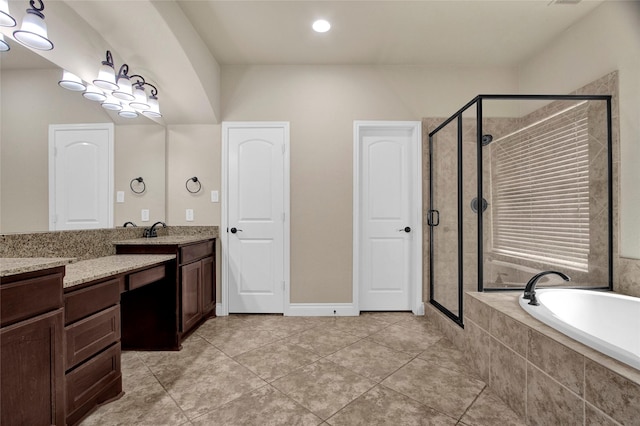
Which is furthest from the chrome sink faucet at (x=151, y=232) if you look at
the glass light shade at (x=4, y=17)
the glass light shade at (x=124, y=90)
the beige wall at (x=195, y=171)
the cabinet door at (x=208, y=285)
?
the glass light shade at (x=4, y=17)

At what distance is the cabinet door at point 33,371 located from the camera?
104cm

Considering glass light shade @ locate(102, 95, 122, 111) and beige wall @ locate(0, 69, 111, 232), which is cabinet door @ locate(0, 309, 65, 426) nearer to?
beige wall @ locate(0, 69, 111, 232)

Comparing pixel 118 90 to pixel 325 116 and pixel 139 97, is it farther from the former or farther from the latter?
pixel 325 116

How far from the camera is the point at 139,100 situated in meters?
2.32

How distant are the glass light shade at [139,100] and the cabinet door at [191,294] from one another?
146 centimetres

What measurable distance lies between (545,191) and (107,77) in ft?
11.9

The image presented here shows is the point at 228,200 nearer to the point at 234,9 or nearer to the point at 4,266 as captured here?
the point at 234,9

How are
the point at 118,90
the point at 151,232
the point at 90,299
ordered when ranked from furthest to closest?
1. the point at 151,232
2. the point at 118,90
3. the point at 90,299

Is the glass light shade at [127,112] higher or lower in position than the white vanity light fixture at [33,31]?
lower

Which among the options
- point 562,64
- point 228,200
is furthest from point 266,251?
point 562,64

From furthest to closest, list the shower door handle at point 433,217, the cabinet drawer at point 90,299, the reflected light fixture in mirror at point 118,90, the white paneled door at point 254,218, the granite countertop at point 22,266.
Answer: the white paneled door at point 254,218 < the shower door handle at point 433,217 < the reflected light fixture in mirror at point 118,90 < the cabinet drawer at point 90,299 < the granite countertop at point 22,266

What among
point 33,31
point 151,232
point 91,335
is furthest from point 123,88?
point 91,335

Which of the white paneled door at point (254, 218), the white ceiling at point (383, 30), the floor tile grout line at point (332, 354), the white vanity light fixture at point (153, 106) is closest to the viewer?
the floor tile grout line at point (332, 354)

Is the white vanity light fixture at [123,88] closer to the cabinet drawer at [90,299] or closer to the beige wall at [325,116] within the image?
the beige wall at [325,116]
